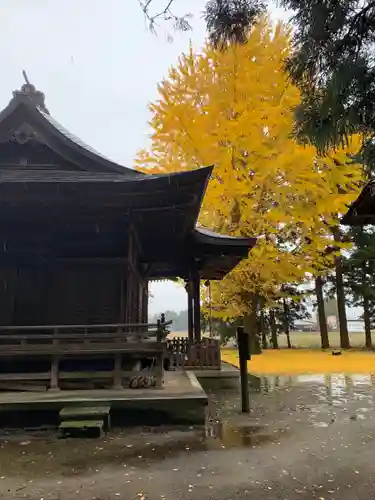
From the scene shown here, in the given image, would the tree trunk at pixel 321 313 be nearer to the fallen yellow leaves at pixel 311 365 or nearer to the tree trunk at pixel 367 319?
the tree trunk at pixel 367 319

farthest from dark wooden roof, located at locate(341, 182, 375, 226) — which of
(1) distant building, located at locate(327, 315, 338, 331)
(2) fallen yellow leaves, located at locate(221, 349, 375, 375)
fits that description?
(1) distant building, located at locate(327, 315, 338, 331)

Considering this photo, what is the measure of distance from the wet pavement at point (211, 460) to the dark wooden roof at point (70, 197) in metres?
3.99

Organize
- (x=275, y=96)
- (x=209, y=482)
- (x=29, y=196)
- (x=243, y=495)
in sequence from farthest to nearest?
(x=275, y=96) → (x=29, y=196) → (x=209, y=482) → (x=243, y=495)

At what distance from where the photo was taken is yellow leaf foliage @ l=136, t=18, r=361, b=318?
1516 cm

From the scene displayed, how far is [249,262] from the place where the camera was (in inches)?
635

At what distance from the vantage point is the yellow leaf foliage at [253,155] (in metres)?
15.2

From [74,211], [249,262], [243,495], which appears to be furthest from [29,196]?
[249,262]

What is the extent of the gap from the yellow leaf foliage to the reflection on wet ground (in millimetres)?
6547

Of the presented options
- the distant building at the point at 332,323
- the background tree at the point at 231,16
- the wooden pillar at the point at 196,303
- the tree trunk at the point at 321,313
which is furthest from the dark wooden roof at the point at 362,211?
the distant building at the point at 332,323

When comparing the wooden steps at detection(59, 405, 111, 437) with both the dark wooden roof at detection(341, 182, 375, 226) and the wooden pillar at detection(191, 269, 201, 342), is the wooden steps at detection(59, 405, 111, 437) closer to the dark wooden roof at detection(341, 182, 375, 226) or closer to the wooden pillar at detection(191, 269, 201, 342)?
the dark wooden roof at detection(341, 182, 375, 226)

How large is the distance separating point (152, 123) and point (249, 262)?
645 centimetres

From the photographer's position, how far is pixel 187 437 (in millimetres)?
7027

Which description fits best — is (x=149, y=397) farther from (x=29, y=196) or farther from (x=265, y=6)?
(x=265, y=6)

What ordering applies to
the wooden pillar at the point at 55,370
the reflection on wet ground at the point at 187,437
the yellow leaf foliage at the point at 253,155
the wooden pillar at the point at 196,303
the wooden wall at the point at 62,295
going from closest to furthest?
the reflection on wet ground at the point at 187,437 → the wooden pillar at the point at 55,370 → the wooden wall at the point at 62,295 → the wooden pillar at the point at 196,303 → the yellow leaf foliage at the point at 253,155
